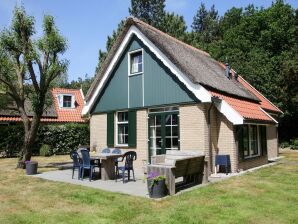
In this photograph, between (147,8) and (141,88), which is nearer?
(141,88)

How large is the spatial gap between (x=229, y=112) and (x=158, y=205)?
5.97 meters

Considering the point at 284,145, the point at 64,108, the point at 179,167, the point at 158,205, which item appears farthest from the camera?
the point at 64,108

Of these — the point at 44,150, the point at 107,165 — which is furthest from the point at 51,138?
the point at 107,165

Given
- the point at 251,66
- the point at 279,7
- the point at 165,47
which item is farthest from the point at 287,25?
the point at 165,47

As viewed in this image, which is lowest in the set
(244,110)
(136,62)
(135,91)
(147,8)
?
(244,110)

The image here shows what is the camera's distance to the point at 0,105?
18.5m

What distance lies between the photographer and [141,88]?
606 inches

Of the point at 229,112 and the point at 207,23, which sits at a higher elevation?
the point at 207,23

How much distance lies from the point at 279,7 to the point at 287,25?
9.76 feet

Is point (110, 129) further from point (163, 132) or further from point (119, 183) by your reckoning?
point (119, 183)

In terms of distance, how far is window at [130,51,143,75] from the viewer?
15709 mm

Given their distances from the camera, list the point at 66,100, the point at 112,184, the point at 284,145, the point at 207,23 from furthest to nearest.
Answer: the point at 207,23 → the point at 66,100 → the point at 284,145 → the point at 112,184

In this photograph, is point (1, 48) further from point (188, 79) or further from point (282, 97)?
point (282, 97)

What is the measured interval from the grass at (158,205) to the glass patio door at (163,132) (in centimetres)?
354
